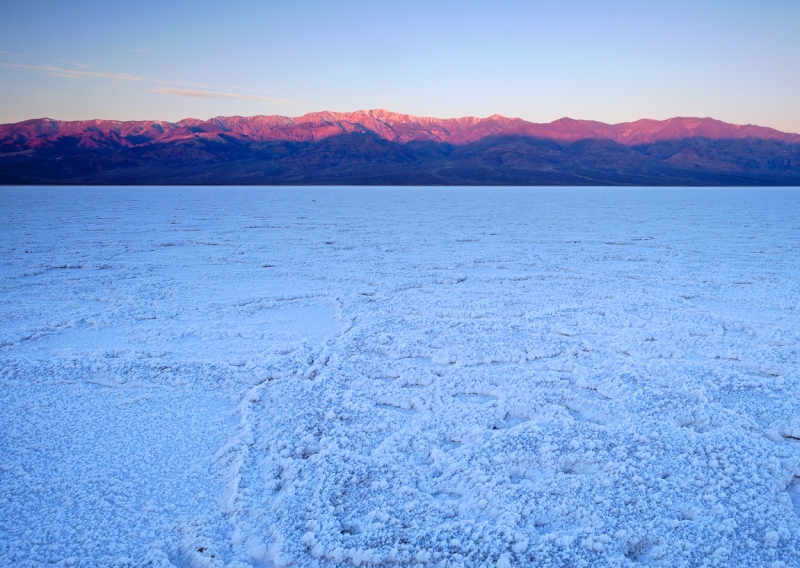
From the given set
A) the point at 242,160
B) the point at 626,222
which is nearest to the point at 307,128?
the point at 242,160

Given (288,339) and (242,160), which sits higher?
(242,160)

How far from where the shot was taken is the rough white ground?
144 cm

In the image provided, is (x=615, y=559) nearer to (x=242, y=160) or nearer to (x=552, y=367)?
(x=552, y=367)

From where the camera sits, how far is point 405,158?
86500 millimetres

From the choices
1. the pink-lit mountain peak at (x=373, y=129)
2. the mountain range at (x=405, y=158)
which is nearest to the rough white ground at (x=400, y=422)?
the mountain range at (x=405, y=158)

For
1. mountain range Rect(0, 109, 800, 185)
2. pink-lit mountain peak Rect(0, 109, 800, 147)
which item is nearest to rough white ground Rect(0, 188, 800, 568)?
mountain range Rect(0, 109, 800, 185)

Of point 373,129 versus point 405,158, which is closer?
point 405,158

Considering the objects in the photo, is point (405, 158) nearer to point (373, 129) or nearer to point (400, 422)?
point (373, 129)

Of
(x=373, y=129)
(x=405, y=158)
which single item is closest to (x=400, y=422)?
(x=405, y=158)

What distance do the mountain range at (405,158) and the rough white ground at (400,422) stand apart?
167 feet

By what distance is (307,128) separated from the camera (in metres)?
118

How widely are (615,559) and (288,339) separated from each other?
224 centimetres

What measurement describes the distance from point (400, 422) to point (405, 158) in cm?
8746

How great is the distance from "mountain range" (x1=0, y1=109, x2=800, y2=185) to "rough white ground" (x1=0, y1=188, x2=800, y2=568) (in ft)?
167
